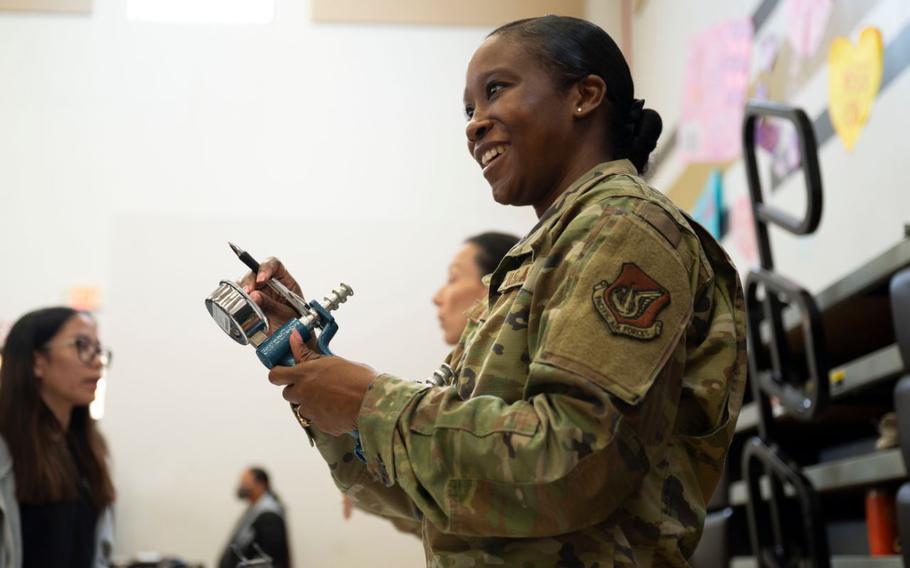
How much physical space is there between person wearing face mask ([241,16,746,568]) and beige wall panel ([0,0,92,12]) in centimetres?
819

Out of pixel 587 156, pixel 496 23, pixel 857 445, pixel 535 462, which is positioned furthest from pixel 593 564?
pixel 496 23

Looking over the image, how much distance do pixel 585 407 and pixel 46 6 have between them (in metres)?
8.75

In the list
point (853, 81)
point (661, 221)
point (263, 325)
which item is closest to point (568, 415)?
point (661, 221)

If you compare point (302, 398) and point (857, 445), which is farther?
point (857, 445)

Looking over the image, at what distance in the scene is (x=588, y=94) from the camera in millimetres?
1415

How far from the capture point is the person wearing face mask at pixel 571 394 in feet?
3.50

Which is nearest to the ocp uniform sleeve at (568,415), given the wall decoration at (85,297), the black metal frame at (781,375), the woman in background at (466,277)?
the black metal frame at (781,375)

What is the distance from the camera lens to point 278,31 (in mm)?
8805

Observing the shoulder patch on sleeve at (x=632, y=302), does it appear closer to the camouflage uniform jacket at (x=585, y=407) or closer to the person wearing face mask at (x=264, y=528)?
the camouflage uniform jacket at (x=585, y=407)

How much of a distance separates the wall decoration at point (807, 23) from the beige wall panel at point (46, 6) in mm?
6232

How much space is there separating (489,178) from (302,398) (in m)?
0.42

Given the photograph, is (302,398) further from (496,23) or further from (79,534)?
(496,23)

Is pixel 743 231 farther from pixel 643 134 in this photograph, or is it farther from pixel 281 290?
pixel 281 290

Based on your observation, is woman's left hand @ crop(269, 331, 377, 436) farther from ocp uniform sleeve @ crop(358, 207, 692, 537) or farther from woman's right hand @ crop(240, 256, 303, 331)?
woman's right hand @ crop(240, 256, 303, 331)
